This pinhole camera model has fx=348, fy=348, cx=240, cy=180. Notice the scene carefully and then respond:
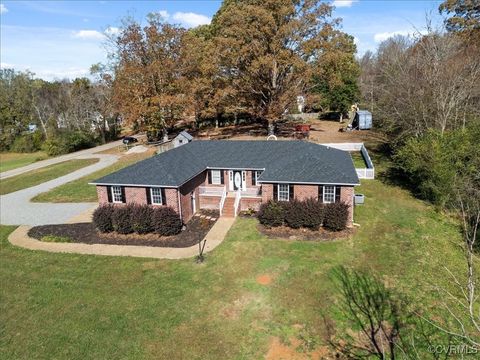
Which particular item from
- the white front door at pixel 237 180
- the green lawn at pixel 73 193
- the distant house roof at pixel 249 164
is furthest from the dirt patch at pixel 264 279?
the green lawn at pixel 73 193

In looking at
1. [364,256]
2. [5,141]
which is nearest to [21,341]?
[364,256]

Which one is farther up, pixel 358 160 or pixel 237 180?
pixel 237 180

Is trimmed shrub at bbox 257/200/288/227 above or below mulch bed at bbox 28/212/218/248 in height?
above

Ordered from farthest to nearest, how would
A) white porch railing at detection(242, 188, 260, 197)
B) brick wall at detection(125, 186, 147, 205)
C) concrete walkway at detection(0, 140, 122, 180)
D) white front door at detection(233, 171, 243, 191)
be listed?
concrete walkway at detection(0, 140, 122, 180), white front door at detection(233, 171, 243, 191), white porch railing at detection(242, 188, 260, 197), brick wall at detection(125, 186, 147, 205)

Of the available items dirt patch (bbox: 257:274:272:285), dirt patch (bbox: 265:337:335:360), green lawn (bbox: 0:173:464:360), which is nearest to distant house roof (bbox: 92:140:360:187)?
green lawn (bbox: 0:173:464:360)

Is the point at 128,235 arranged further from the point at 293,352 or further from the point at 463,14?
the point at 463,14

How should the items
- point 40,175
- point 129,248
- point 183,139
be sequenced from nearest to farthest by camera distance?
1. point 129,248
2. point 183,139
3. point 40,175

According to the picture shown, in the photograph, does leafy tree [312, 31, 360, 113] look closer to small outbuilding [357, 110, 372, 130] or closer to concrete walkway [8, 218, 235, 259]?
small outbuilding [357, 110, 372, 130]

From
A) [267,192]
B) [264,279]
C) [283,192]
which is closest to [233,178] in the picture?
[267,192]
